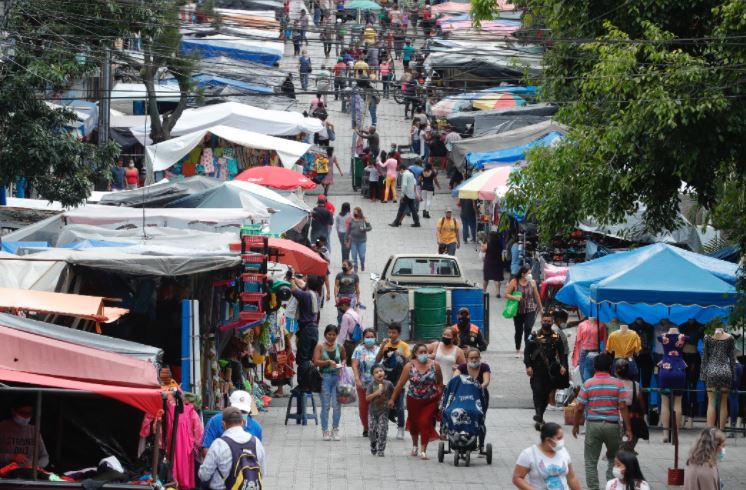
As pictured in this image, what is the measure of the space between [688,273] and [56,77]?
29.5 ft

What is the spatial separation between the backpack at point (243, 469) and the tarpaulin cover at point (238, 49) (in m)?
40.3

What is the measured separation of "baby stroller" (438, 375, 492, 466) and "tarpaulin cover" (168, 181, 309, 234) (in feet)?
27.9

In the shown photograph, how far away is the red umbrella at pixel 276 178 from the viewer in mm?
29297

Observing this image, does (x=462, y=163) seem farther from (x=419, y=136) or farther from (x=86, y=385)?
(x=86, y=385)

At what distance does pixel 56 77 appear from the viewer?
20406mm

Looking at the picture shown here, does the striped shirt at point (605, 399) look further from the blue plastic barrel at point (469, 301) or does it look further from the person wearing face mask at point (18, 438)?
the blue plastic barrel at point (469, 301)

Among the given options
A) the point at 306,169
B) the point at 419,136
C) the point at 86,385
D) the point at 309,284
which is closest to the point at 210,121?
the point at 306,169

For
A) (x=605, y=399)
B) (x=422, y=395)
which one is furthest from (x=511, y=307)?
(x=605, y=399)

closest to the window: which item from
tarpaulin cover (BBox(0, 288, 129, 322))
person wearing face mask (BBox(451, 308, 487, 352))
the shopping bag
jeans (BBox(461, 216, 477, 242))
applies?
the shopping bag

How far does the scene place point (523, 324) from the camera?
2395 centimetres

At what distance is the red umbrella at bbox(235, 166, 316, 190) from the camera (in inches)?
1153

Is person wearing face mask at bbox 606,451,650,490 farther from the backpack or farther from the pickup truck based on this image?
the pickup truck

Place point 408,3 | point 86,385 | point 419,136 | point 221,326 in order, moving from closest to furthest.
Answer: point 86,385
point 221,326
point 419,136
point 408,3

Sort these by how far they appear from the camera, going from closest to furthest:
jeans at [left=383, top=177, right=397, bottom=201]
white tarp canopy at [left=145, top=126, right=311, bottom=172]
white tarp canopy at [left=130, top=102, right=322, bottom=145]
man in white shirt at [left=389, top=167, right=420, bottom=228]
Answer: white tarp canopy at [left=145, top=126, right=311, bottom=172] → man in white shirt at [left=389, top=167, right=420, bottom=228] → white tarp canopy at [left=130, top=102, right=322, bottom=145] → jeans at [left=383, top=177, right=397, bottom=201]
